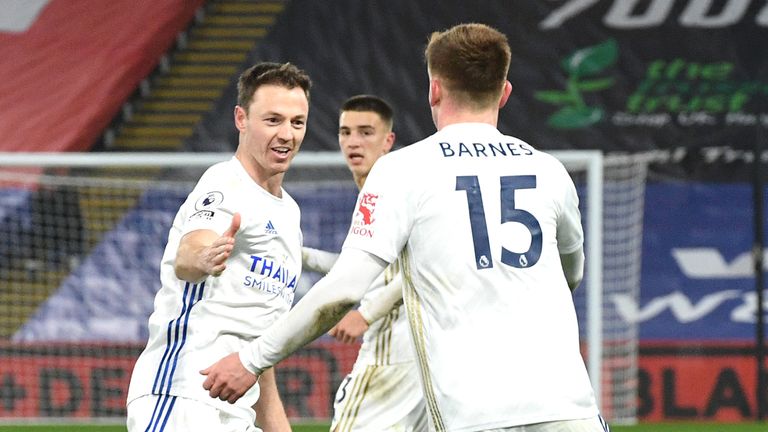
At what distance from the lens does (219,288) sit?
385 centimetres

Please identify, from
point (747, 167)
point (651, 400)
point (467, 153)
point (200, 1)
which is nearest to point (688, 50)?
point (747, 167)

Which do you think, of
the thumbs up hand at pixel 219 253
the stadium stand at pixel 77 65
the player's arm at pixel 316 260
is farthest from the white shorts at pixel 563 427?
the stadium stand at pixel 77 65

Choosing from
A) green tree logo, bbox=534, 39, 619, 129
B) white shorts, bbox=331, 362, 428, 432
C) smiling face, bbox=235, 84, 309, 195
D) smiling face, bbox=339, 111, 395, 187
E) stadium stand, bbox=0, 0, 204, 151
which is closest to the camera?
smiling face, bbox=235, 84, 309, 195

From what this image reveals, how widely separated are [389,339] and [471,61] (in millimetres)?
2546

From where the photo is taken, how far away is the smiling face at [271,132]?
4.05m

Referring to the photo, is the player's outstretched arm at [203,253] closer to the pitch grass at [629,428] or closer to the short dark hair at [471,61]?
the short dark hair at [471,61]

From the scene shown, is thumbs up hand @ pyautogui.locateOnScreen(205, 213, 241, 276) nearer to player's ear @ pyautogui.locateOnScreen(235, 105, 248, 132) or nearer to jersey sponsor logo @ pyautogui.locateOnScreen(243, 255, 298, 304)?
jersey sponsor logo @ pyautogui.locateOnScreen(243, 255, 298, 304)

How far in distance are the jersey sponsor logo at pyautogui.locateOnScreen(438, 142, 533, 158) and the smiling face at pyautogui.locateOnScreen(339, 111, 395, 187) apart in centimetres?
276

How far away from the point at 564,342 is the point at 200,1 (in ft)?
35.1

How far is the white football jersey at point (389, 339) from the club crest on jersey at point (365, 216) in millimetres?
2371

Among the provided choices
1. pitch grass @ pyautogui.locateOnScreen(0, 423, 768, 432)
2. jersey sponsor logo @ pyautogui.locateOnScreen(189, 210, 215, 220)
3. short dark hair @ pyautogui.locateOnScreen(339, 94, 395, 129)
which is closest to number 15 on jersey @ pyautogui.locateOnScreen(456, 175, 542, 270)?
jersey sponsor logo @ pyautogui.locateOnScreen(189, 210, 215, 220)

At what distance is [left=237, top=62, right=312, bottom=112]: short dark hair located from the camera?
4125 millimetres

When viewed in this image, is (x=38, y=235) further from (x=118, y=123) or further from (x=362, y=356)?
(x=362, y=356)

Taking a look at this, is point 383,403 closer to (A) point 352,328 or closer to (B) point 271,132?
(A) point 352,328
